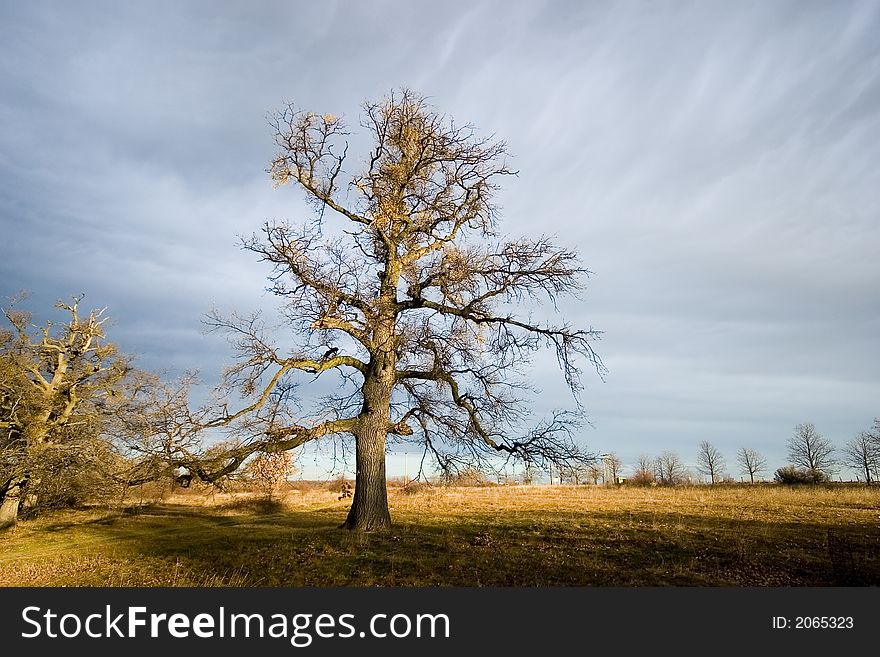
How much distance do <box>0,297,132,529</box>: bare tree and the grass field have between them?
112 inches

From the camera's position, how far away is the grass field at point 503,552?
1153cm

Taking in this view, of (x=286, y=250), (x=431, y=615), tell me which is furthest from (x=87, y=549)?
(x=431, y=615)

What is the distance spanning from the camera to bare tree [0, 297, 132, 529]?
1967 cm

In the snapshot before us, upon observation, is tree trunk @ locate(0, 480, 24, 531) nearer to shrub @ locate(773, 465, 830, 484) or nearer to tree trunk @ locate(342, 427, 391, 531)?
tree trunk @ locate(342, 427, 391, 531)

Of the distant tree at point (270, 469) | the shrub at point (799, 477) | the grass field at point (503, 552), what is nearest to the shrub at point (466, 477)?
the grass field at point (503, 552)

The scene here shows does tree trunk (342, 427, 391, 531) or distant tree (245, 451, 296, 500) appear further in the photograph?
tree trunk (342, 427, 391, 531)

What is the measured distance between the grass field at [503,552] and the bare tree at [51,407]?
2.84 m

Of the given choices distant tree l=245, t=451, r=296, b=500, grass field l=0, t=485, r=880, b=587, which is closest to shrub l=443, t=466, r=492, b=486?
grass field l=0, t=485, r=880, b=587

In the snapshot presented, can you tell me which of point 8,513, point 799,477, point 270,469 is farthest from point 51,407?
point 799,477

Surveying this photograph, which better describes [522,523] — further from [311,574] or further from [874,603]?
[874,603]

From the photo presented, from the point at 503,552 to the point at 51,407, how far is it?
76.2 ft

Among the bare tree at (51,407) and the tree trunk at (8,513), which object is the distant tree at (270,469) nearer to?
the bare tree at (51,407)

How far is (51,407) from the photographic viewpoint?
25984mm

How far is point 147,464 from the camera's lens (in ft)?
47.2
